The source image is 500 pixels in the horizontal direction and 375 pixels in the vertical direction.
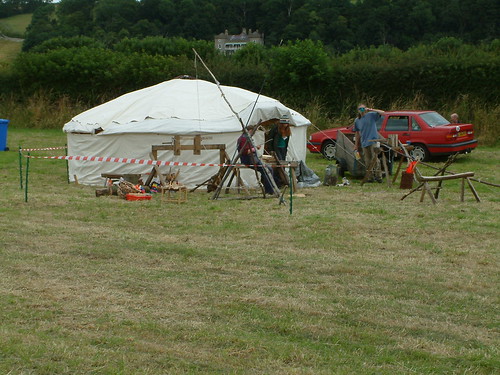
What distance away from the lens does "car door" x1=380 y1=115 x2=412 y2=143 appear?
21.5 metres

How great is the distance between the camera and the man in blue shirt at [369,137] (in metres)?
16.8

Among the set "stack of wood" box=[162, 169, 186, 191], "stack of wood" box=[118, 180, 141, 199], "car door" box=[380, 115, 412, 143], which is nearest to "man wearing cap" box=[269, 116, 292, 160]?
"stack of wood" box=[162, 169, 186, 191]

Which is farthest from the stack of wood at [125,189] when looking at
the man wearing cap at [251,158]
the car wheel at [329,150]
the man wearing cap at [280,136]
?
the car wheel at [329,150]

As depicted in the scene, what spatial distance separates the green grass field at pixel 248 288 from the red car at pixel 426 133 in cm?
747

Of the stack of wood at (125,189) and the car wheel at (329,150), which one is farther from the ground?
the car wheel at (329,150)

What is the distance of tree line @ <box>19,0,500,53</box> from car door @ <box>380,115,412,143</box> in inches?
1198

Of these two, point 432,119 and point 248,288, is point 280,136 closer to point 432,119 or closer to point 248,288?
point 432,119

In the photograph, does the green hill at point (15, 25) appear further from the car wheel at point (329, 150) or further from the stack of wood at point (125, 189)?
the stack of wood at point (125, 189)

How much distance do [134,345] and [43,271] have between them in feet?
9.09

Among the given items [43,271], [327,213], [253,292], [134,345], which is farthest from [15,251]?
[327,213]

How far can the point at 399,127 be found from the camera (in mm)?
21547

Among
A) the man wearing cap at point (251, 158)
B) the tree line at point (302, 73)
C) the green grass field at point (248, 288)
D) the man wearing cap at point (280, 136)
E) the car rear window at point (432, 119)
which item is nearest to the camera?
the green grass field at point (248, 288)

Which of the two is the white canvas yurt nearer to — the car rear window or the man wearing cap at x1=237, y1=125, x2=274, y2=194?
the man wearing cap at x1=237, y1=125, x2=274, y2=194

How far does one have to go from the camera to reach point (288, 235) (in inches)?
424
